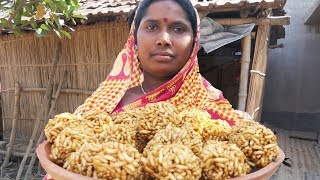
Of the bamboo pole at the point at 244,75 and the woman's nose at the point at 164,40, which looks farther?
the bamboo pole at the point at 244,75

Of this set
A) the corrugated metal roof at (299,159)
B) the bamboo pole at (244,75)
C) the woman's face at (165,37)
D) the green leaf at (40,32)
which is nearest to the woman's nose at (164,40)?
the woman's face at (165,37)

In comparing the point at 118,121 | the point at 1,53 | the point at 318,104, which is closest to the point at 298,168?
the point at 318,104

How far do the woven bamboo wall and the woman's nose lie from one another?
359 cm

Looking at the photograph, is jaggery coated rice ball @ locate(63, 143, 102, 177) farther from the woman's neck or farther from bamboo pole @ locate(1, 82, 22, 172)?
bamboo pole @ locate(1, 82, 22, 172)

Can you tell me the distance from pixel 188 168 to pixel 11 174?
260 inches

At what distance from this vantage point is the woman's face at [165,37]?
5.21ft

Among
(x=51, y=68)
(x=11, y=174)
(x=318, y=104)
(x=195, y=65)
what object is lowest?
(x=11, y=174)

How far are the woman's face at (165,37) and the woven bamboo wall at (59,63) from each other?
3483 mm

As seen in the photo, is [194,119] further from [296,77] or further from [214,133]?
[296,77]

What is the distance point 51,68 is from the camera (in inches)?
242

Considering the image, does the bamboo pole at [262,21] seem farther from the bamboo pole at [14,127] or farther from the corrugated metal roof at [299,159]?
the bamboo pole at [14,127]

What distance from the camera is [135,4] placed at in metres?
4.54

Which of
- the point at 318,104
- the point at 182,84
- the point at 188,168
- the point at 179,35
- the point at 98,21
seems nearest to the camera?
the point at 188,168

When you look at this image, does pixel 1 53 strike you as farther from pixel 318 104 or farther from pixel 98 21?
pixel 318 104
